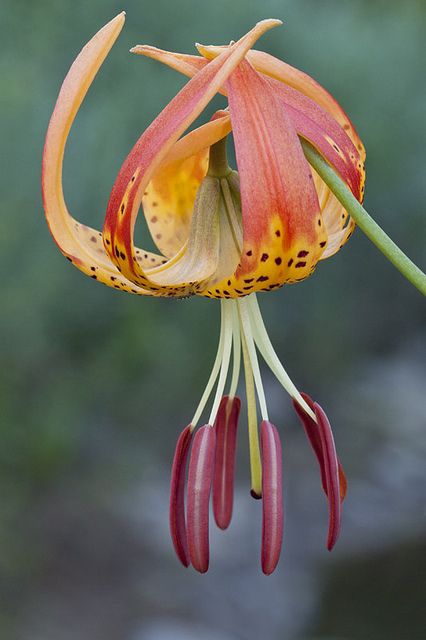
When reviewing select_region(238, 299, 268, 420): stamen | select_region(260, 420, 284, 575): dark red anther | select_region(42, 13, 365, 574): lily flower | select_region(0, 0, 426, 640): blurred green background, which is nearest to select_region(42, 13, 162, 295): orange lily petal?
select_region(42, 13, 365, 574): lily flower

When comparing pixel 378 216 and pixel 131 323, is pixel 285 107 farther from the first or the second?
pixel 378 216

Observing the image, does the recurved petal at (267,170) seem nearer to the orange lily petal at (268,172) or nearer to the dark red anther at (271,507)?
the orange lily petal at (268,172)

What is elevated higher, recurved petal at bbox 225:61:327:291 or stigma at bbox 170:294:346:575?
recurved petal at bbox 225:61:327:291

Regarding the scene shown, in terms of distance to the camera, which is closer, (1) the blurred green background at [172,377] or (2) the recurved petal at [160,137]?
(2) the recurved petal at [160,137]

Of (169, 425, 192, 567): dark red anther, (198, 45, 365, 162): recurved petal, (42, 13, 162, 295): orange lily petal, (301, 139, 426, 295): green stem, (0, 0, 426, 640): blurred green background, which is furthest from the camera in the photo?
(0, 0, 426, 640): blurred green background

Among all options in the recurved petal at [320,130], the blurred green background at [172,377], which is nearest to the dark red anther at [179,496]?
the recurved petal at [320,130]

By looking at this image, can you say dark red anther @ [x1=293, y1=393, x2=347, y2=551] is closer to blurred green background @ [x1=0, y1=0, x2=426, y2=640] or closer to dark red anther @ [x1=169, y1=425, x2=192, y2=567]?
dark red anther @ [x1=169, y1=425, x2=192, y2=567]

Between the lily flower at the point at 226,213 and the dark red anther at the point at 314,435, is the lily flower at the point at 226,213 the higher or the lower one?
the higher one
